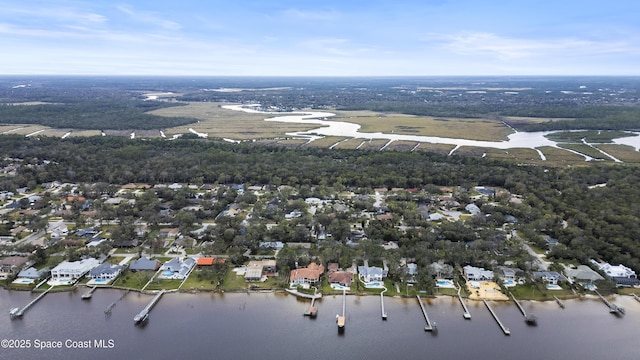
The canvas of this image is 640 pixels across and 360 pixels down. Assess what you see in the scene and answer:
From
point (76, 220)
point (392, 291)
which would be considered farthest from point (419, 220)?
point (76, 220)

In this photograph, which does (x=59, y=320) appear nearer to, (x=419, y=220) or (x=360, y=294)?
(x=360, y=294)

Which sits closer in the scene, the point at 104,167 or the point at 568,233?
the point at 568,233

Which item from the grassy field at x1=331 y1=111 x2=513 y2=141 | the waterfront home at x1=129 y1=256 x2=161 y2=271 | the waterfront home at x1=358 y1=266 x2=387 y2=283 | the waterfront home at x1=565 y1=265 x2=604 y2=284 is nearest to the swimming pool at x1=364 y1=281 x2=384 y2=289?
the waterfront home at x1=358 y1=266 x2=387 y2=283

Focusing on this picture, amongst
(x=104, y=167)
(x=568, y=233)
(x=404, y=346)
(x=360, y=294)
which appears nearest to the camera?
(x=404, y=346)

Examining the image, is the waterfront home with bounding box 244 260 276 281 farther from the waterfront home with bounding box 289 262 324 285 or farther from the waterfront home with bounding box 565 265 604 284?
the waterfront home with bounding box 565 265 604 284

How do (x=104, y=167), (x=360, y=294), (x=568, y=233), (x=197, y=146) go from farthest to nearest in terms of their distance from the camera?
(x=197, y=146) → (x=104, y=167) → (x=568, y=233) → (x=360, y=294)

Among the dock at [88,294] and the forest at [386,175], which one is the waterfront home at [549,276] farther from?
the dock at [88,294]
